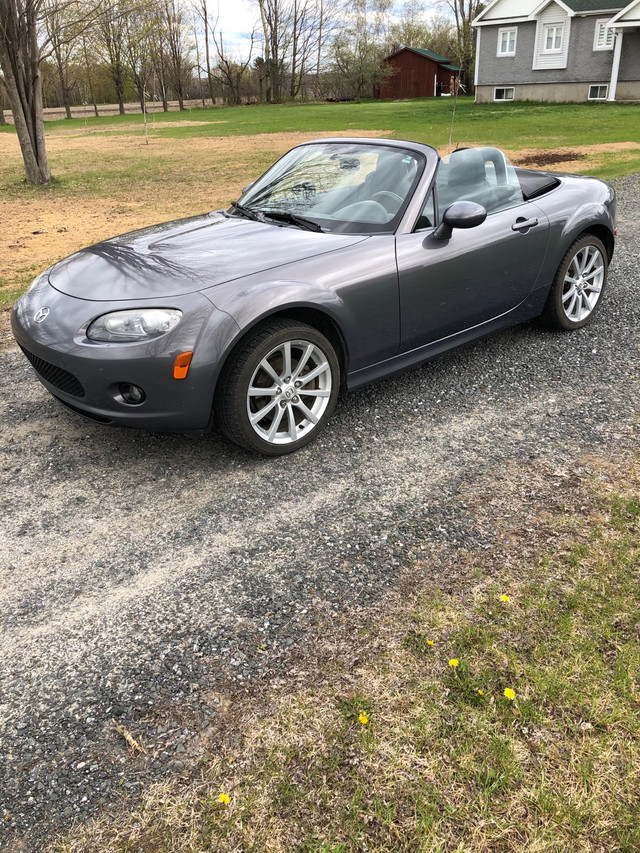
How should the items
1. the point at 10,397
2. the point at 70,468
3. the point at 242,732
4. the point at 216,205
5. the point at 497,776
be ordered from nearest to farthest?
1. the point at 497,776
2. the point at 242,732
3. the point at 70,468
4. the point at 10,397
5. the point at 216,205

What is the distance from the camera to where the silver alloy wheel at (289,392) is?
11.2ft

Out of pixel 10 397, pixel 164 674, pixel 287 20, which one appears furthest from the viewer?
pixel 287 20

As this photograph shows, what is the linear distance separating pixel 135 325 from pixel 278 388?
778mm

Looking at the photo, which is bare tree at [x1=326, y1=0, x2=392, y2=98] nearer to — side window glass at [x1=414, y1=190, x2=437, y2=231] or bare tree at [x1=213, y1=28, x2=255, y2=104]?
bare tree at [x1=213, y1=28, x2=255, y2=104]

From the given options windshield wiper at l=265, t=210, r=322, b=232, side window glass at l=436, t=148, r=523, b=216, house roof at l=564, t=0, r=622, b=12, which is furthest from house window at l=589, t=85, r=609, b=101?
windshield wiper at l=265, t=210, r=322, b=232

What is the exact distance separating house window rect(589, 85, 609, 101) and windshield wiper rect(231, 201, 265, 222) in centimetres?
3987

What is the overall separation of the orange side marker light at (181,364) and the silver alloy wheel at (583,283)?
→ 10.4 feet

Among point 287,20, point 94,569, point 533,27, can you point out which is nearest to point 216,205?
point 94,569

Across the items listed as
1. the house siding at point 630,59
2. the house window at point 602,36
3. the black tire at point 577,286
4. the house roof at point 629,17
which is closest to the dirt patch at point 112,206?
the black tire at point 577,286

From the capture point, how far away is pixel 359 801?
6.01 ft

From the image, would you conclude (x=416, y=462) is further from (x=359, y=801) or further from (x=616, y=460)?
(x=359, y=801)

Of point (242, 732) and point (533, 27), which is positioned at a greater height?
point (533, 27)

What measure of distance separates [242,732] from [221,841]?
0.33m

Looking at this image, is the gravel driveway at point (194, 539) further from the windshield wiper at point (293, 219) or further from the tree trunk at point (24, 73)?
the tree trunk at point (24, 73)
